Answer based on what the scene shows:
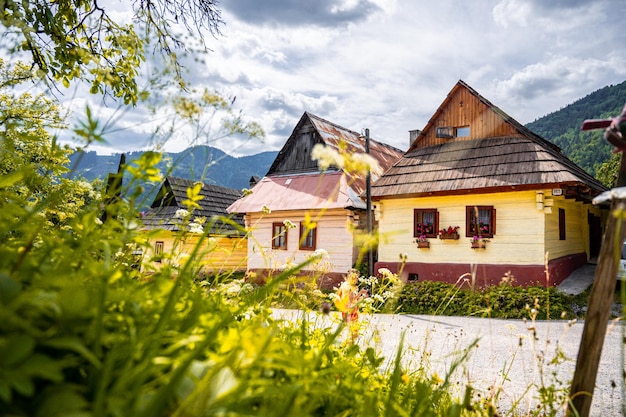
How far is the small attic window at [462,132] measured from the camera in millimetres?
15188

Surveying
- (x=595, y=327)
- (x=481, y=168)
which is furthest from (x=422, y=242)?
(x=595, y=327)

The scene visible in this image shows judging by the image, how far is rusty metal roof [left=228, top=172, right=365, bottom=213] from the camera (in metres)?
16.5

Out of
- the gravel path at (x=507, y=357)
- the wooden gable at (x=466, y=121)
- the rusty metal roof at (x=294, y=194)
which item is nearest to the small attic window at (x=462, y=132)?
the wooden gable at (x=466, y=121)

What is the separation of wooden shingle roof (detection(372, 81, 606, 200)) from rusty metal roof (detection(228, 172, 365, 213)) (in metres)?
1.85

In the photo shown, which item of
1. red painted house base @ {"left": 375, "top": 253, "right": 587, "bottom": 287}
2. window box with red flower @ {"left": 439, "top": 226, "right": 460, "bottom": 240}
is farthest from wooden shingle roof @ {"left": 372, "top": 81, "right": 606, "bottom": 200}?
red painted house base @ {"left": 375, "top": 253, "right": 587, "bottom": 287}

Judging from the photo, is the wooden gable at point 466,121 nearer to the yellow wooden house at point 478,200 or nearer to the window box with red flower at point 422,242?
the yellow wooden house at point 478,200

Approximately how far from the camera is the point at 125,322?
2.98ft

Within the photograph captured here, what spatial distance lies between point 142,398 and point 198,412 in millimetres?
92

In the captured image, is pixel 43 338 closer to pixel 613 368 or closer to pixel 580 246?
pixel 613 368

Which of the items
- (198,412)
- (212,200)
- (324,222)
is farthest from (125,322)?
(212,200)

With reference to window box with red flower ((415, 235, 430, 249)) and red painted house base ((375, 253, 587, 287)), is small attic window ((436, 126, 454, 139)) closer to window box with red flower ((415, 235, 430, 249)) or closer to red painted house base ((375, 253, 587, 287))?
window box with red flower ((415, 235, 430, 249))

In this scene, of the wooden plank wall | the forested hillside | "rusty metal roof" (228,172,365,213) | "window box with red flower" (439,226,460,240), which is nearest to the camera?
the wooden plank wall

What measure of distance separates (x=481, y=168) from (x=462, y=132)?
232cm

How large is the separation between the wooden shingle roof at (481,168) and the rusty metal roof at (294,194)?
1.85m
